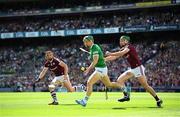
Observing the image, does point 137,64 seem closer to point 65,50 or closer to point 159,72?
point 159,72

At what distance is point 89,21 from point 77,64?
8302 millimetres

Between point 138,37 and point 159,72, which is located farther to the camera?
point 138,37

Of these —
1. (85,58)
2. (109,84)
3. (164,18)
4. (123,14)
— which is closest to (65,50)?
(85,58)

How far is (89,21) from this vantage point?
6262 centimetres

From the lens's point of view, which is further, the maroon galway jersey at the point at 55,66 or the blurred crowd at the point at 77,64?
the blurred crowd at the point at 77,64

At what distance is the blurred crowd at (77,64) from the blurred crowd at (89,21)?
2511 millimetres

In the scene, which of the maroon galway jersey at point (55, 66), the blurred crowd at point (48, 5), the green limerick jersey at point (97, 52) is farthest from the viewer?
the blurred crowd at point (48, 5)

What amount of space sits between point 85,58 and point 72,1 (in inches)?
405

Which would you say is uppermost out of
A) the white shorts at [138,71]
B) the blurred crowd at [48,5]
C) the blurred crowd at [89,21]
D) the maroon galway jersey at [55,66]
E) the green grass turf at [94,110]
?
the blurred crowd at [48,5]

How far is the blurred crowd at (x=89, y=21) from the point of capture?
57.7 metres

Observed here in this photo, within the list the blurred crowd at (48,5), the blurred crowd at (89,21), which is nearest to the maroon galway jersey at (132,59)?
the blurred crowd at (89,21)

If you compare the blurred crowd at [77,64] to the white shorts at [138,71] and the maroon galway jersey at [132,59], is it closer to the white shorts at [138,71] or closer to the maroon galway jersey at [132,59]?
the maroon galway jersey at [132,59]

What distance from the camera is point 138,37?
198ft

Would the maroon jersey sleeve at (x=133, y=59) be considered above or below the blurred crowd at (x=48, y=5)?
below
